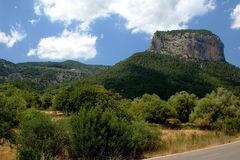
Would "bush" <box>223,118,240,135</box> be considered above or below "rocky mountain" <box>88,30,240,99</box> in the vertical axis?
below

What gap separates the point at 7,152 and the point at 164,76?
132553mm

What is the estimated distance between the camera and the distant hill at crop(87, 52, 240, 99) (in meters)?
134

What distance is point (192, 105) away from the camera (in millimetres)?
73188

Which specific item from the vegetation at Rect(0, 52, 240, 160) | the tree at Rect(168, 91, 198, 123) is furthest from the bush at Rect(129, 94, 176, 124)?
the tree at Rect(168, 91, 198, 123)

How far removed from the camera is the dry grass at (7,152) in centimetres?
2006

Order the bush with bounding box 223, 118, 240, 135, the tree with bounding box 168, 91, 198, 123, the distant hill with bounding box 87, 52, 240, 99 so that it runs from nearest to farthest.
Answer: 1. the bush with bounding box 223, 118, 240, 135
2. the tree with bounding box 168, 91, 198, 123
3. the distant hill with bounding box 87, 52, 240, 99

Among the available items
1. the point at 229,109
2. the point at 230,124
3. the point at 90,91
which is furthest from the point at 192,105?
the point at 230,124

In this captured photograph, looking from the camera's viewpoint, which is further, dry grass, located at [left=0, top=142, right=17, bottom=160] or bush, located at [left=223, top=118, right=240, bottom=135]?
bush, located at [left=223, top=118, right=240, bottom=135]

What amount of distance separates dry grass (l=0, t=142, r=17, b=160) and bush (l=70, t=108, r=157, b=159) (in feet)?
12.6

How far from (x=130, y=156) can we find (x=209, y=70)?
6402 inches

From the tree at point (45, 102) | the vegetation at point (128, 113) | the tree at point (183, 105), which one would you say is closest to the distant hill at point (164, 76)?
the vegetation at point (128, 113)

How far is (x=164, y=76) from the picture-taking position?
6009 inches

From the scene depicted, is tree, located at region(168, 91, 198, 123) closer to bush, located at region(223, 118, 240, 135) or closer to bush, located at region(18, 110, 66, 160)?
bush, located at region(223, 118, 240, 135)

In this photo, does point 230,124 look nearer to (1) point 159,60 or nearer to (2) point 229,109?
(2) point 229,109
